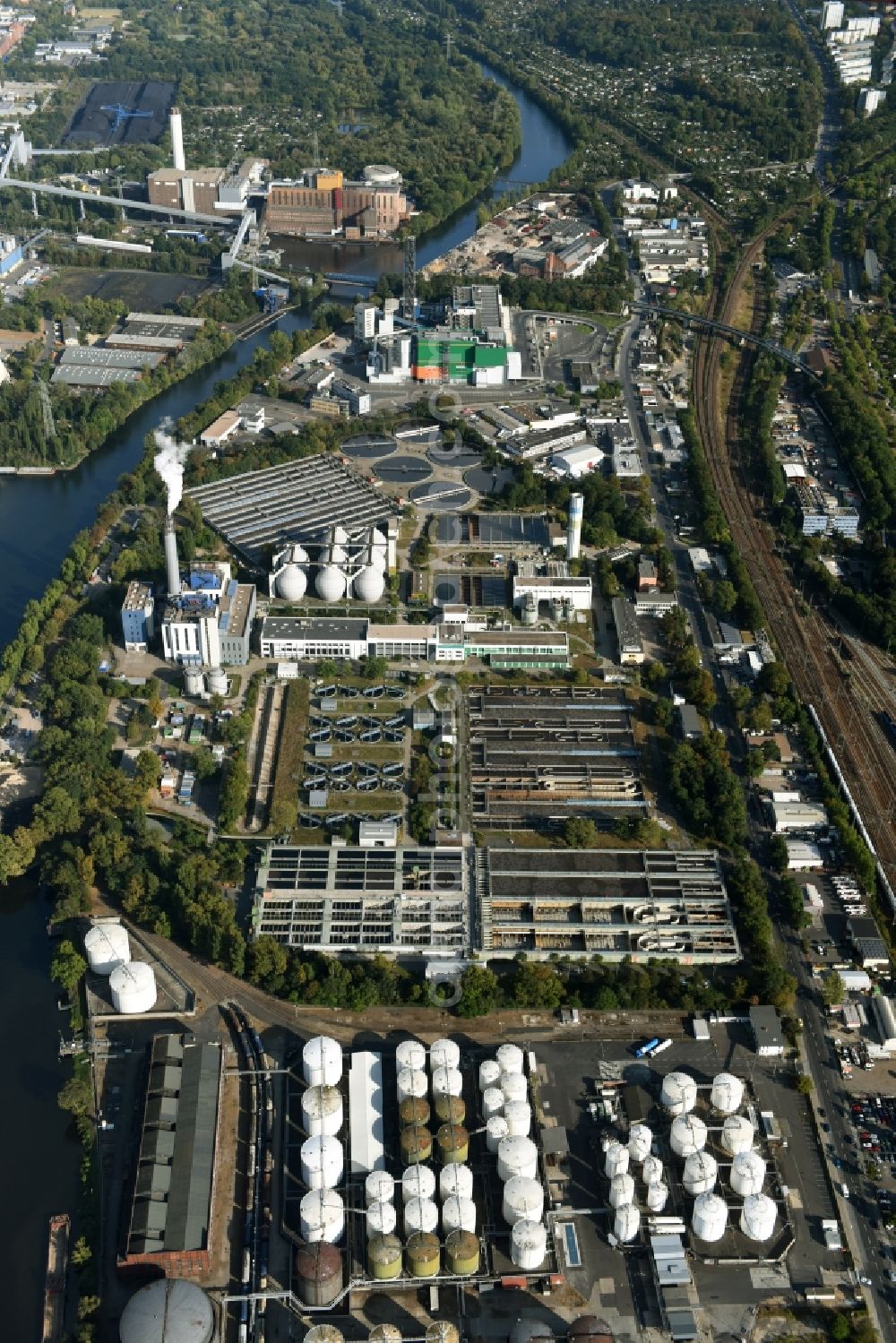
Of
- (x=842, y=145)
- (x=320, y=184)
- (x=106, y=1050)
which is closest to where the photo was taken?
(x=106, y=1050)

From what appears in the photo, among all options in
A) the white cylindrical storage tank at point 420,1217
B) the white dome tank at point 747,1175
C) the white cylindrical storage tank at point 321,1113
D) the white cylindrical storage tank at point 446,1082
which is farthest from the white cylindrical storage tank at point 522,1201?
the white dome tank at point 747,1175

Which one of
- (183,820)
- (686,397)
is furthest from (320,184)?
(183,820)

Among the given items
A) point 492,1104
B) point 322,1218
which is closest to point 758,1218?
point 492,1104

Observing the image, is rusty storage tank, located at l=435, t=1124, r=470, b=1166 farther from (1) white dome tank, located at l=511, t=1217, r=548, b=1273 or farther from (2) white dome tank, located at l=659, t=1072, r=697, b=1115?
(2) white dome tank, located at l=659, t=1072, r=697, b=1115

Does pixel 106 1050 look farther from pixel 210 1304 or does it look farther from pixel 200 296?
pixel 200 296

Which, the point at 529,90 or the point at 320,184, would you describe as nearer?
the point at 320,184

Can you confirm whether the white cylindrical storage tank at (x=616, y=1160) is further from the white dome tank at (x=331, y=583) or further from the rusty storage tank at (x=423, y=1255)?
the white dome tank at (x=331, y=583)
